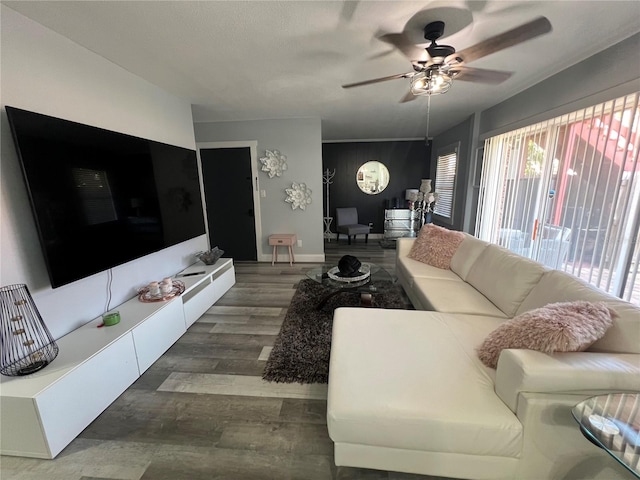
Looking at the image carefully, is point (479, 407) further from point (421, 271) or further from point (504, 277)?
point (421, 271)

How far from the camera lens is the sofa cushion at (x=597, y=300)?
45.6 inches

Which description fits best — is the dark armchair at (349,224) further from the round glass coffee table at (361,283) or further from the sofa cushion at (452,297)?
the sofa cushion at (452,297)

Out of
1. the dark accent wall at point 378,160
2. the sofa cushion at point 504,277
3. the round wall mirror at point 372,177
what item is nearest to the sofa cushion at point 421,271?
the sofa cushion at point 504,277

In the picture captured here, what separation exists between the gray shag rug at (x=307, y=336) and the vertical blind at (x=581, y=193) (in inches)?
63.7

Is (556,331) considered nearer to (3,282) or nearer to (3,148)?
(3,282)

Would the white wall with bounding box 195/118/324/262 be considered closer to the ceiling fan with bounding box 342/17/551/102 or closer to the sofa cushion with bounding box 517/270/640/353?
the ceiling fan with bounding box 342/17/551/102

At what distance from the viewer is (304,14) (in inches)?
61.4

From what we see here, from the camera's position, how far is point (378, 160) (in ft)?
21.0

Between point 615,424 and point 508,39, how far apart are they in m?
1.95

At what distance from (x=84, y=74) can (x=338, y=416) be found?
2.87 metres

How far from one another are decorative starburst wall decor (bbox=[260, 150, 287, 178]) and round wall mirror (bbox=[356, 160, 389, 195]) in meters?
2.76

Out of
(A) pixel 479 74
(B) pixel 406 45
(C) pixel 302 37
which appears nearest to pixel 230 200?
(C) pixel 302 37

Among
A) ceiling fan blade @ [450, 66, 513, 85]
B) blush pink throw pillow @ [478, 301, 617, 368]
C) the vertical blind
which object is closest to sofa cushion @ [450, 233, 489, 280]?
the vertical blind

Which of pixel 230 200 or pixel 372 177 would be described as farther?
pixel 372 177
